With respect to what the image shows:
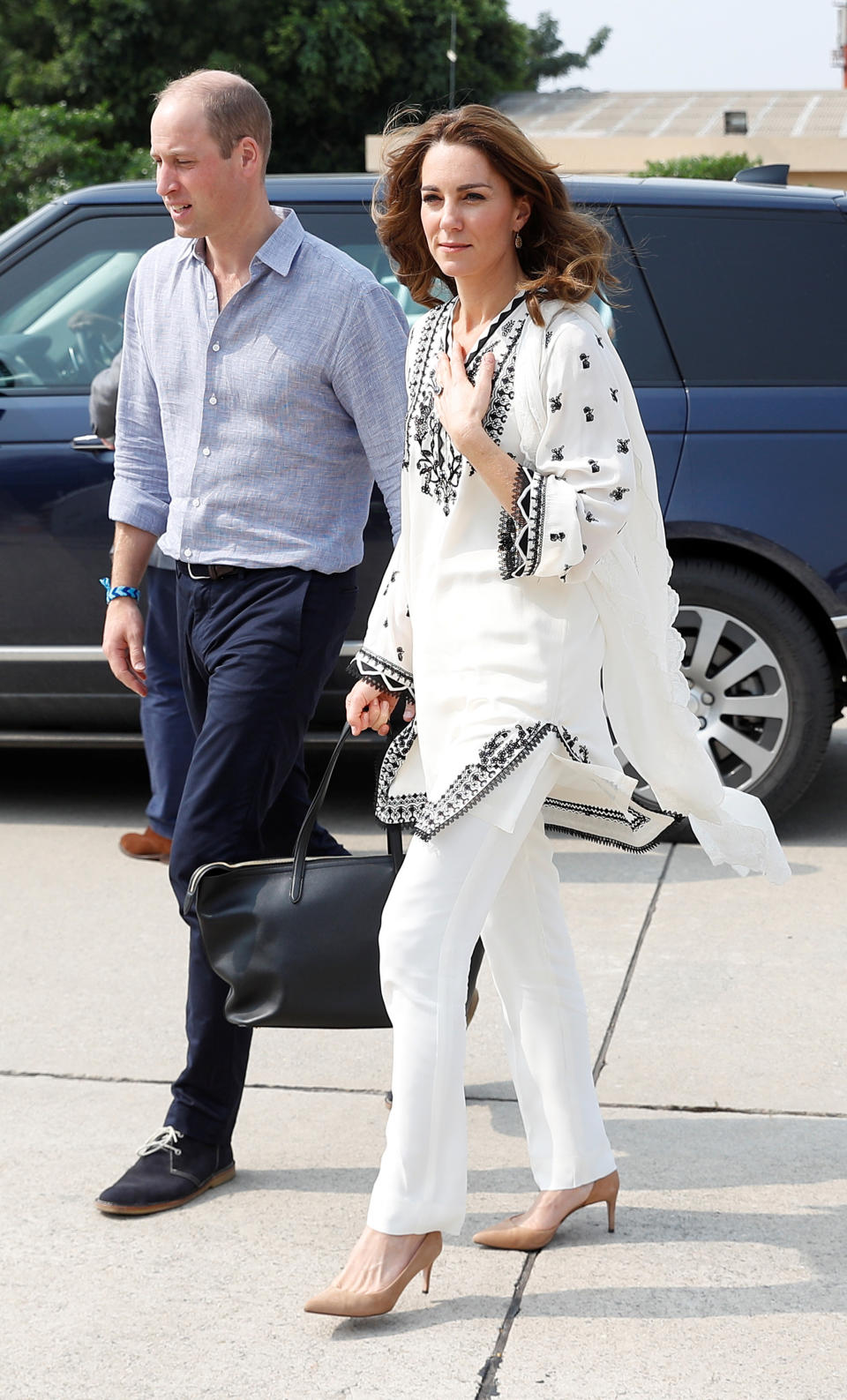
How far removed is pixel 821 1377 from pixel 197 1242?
3.47 feet

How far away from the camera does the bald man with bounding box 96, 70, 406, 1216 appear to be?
3.04m

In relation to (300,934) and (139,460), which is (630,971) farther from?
(139,460)

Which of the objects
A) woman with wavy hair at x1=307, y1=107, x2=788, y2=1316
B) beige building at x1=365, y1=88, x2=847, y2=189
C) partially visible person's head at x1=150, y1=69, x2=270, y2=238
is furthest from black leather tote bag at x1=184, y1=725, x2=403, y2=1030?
beige building at x1=365, y1=88, x2=847, y2=189

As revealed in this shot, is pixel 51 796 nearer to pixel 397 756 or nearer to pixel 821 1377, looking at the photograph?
pixel 397 756

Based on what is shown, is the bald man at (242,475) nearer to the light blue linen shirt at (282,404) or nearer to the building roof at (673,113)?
the light blue linen shirt at (282,404)

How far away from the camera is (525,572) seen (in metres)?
2.55

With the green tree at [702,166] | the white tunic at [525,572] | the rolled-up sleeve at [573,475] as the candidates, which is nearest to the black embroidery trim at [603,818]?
the white tunic at [525,572]

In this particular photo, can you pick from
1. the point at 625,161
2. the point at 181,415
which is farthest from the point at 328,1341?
the point at 625,161

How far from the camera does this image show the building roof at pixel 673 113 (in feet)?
119

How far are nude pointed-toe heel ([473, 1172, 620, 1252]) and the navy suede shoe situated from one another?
0.52 meters

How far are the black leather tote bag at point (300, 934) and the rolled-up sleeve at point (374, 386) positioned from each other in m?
0.55

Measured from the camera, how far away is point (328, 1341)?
2.60m

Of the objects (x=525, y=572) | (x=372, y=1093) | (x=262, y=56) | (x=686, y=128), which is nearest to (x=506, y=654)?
(x=525, y=572)

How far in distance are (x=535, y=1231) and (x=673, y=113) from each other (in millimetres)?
39950
